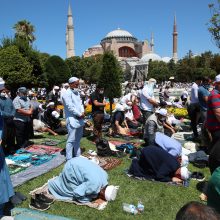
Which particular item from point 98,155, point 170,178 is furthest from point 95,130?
point 170,178

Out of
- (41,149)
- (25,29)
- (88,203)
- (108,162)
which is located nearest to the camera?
(88,203)

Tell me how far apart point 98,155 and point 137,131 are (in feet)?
10.1

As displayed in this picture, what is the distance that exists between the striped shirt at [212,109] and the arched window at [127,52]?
341 ft

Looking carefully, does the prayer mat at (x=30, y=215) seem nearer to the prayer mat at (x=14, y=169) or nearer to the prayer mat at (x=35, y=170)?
the prayer mat at (x=35, y=170)

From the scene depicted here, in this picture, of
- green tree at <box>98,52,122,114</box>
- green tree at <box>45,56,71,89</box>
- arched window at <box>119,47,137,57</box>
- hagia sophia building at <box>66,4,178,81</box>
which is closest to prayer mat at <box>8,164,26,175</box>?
green tree at <box>98,52,122,114</box>

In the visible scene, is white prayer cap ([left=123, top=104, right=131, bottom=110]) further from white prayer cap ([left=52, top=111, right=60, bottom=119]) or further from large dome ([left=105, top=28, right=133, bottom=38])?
large dome ([left=105, top=28, right=133, bottom=38])

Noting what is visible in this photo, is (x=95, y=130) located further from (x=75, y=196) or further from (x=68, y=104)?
(x=75, y=196)

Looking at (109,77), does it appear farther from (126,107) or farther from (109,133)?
(109,133)

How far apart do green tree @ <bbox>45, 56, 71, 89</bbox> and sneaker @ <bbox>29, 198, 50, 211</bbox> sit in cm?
2625

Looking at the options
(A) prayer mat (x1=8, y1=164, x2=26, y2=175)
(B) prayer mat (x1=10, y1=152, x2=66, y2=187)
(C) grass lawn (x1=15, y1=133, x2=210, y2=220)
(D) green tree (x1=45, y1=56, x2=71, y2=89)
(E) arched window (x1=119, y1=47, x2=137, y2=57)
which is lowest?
(C) grass lawn (x1=15, y1=133, x2=210, y2=220)

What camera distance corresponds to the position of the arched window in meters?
108

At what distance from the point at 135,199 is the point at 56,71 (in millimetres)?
27309

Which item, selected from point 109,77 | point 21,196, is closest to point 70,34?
point 109,77

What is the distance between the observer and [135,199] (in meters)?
4.93
